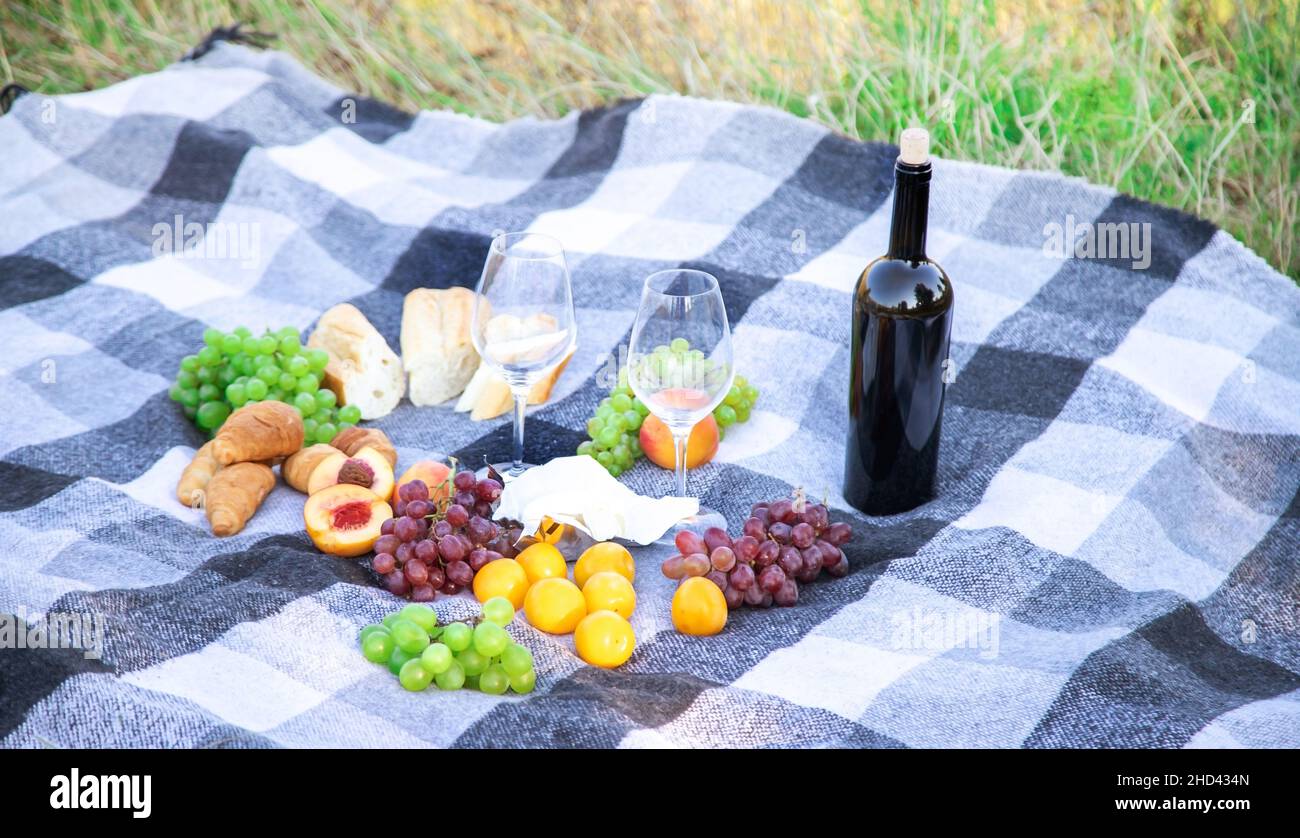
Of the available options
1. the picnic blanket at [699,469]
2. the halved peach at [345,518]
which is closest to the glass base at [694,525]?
the picnic blanket at [699,469]

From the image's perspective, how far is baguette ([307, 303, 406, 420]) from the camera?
2.27m

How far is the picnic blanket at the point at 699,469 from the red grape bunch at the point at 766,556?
33mm

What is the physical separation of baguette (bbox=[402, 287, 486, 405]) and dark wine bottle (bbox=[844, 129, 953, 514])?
812 millimetres

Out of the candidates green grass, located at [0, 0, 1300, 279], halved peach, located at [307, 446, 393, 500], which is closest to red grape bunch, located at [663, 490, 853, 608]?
halved peach, located at [307, 446, 393, 500]

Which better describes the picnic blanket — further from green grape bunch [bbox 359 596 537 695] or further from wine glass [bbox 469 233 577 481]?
wine glass [bbox 469 233 577 481]

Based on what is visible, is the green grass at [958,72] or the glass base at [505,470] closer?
the glass base at [505,470]

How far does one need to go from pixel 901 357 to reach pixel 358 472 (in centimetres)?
84

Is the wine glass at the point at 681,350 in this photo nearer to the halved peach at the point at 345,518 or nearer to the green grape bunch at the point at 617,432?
the green grape bunch at the point at 617,432

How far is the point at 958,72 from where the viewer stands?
3.29 m

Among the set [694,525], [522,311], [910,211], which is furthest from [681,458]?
[910,211]

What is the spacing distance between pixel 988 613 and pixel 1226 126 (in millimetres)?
2007

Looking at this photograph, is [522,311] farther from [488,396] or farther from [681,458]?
[488,396]

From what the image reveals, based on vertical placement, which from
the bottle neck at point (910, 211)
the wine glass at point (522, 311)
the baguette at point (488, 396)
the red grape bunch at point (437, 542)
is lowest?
the baguette at point (488, 396)

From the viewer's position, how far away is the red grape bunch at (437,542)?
1.67 m
